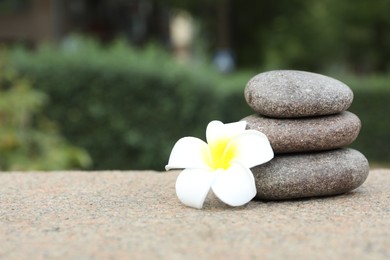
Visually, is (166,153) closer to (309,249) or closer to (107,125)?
(107,125)

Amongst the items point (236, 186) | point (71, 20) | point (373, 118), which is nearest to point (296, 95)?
point (236, 186)

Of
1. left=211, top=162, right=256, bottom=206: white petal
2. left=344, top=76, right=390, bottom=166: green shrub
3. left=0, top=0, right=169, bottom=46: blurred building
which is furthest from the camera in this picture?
left=0, top=0, right=169, bottom=46: blurred building

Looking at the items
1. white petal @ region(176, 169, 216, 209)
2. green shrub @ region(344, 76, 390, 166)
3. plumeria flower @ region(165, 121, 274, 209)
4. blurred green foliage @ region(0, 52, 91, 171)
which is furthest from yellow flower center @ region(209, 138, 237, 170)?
green shrub @ region(344, 76, 390, 166)

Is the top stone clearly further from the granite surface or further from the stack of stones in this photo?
the granite surface

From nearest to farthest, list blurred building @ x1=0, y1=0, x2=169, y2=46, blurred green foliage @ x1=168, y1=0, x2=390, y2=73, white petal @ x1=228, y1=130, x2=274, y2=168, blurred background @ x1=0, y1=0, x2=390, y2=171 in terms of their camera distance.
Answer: white petal @ x1=228, y1=130, x2=274, y2=168 → blurred background @ x1=0, y1=0, x2=390, y2=171 → blurred green foliage @ x1=168, y1=0, x2=390, y2=73 → blurred building @ x1=0, y1=0, x2=169, y2=46

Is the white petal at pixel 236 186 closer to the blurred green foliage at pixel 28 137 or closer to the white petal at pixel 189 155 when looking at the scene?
the white petal at pixel 189 155

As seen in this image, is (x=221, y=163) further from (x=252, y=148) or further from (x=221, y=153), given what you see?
(x=252, y=148)
